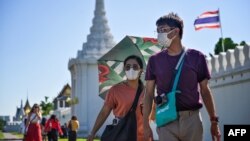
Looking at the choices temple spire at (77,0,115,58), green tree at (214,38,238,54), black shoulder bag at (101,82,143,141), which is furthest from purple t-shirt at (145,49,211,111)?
temple spire at (77,0,115,58)

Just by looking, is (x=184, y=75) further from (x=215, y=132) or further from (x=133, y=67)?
(x=133, y=67)

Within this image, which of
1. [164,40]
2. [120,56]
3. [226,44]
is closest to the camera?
[164,40]

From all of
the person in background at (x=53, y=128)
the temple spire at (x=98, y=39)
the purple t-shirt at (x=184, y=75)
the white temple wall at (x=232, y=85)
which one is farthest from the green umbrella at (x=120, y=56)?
the temple spire at (x=98, y=39)

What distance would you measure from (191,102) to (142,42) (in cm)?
959

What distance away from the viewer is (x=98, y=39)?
6581cm

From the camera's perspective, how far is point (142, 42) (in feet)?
49.9

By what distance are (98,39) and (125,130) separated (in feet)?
192

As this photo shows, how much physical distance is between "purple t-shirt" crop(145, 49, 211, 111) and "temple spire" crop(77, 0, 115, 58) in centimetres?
5839

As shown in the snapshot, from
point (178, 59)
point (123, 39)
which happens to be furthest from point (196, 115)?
point (123, 39)

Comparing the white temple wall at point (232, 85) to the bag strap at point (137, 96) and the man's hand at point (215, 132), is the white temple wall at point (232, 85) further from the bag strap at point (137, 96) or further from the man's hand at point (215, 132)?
the man's hand at point (215, 132)

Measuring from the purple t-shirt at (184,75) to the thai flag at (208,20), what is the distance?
72.5 ft

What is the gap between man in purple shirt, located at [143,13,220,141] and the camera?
5633mm

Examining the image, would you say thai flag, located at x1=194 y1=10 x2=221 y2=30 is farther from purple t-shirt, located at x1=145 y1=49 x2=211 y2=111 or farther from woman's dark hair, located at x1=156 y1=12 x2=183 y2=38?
purple t-shirt, located at x1=145 y1=49 x2=211 y2=111

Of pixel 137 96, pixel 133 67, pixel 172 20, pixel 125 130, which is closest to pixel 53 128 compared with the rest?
pixel 133 67
